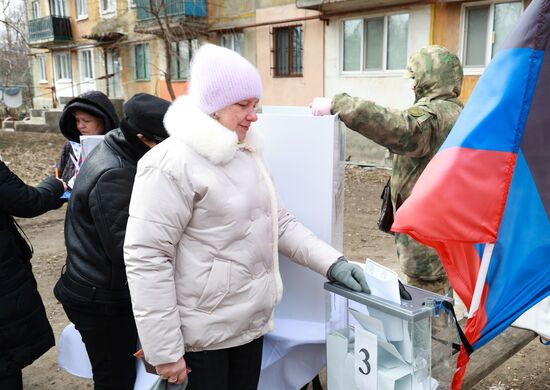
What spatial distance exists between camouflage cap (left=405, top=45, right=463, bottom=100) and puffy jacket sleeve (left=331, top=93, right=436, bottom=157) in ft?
0.61

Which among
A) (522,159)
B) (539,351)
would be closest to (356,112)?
(522,159)

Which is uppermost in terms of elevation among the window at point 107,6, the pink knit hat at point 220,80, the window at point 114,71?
the window at point 107,6

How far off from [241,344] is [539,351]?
2.50 metres

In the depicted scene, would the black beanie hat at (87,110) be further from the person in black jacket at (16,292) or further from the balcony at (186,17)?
the balcony at (186,17)

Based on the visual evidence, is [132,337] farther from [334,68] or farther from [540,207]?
[334,68]

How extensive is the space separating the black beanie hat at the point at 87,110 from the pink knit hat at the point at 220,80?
4.40 feet

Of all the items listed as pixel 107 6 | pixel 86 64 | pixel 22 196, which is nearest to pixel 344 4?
pixel 22 196

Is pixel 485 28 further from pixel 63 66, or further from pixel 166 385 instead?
pixel 63 66

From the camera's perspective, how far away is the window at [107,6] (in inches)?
740

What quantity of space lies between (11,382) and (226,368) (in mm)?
1212

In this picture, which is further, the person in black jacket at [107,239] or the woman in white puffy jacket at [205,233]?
the person in black jacket at [107,239]

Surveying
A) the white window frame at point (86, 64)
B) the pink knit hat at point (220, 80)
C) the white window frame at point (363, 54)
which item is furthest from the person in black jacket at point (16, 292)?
the white window frame at point (86, 64)

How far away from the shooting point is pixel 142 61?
58.1 ft

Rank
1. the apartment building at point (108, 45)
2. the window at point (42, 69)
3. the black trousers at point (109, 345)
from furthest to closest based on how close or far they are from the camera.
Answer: the window at point (42, 69), the apartment building at point (108, 45), the black trousers at point (109, 345)
